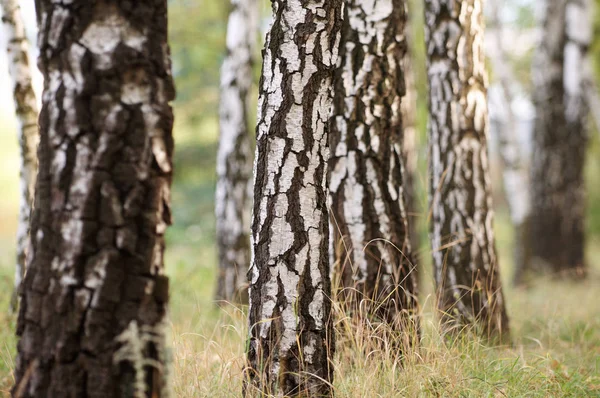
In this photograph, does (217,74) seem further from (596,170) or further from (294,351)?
(596,170)

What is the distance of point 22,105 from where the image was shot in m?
4.34

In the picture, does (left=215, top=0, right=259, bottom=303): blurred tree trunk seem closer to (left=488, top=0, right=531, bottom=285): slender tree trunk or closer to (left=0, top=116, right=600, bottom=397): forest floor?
(left=0, top=116, right=600, bottom=397): forest floor

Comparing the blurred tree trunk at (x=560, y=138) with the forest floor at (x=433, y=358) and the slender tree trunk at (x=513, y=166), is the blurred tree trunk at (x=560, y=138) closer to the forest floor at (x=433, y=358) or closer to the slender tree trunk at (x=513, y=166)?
the slender tree trunk at (x=513, y=166)

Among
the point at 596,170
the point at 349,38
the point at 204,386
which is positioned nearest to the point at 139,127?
the point at 204,386

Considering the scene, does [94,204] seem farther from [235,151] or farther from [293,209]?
[235,151]

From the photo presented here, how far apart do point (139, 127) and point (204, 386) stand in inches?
57.1

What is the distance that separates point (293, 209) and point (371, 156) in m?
1.13

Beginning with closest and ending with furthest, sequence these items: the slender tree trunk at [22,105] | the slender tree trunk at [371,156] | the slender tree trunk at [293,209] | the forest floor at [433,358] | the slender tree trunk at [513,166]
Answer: the slender tree trunk at [293,209] → the forest floor at [433,358] → the slender tree trunk at [371,156] → the slender tree trunk at [22,105] → the slender tree trunk at [513,166]

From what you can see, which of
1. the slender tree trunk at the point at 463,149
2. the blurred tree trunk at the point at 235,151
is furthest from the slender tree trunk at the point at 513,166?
the slender tree trunk at the point at 463,149

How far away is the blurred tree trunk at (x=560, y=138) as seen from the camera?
28.2 feet

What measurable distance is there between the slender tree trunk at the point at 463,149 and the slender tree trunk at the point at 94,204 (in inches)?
113

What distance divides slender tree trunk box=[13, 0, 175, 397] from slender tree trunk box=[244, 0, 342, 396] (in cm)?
71

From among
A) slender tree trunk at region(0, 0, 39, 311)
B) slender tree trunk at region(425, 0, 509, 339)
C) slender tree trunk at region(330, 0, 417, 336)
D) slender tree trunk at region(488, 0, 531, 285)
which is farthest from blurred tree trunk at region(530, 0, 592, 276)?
slender tree trunk at region(0, 0, 39, 311)

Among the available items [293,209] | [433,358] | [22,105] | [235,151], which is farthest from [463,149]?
[22,105]
